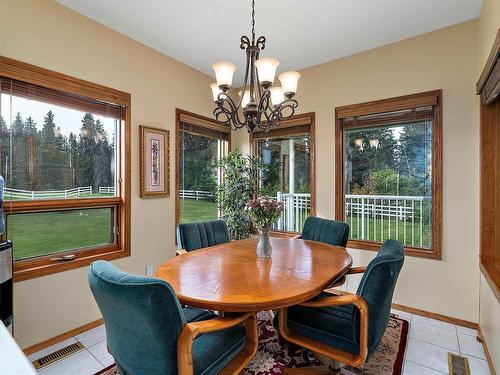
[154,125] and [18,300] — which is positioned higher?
[154,125]

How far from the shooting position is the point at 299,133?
383cm

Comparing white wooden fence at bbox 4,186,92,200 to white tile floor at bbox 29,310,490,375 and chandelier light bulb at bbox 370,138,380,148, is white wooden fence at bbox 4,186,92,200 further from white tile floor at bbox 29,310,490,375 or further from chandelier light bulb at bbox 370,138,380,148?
chandelier light bulb at bbox 370,138,380,148

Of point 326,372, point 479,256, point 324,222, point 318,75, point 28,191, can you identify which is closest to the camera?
point 326,372

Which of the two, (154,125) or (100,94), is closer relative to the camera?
(100,94)

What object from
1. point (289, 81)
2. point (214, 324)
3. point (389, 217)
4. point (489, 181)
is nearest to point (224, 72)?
point (289, 81)

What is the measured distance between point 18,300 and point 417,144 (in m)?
3.99

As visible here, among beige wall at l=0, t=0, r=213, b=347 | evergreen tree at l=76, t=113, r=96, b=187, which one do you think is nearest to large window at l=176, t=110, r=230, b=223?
beige wall at l=0, t=0, r=213, b=347

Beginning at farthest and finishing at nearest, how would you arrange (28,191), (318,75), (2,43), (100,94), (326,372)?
(318,75) → (100,94) → (28,191) → (2,43) → (326,372)

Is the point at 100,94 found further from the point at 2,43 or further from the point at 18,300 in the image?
the point at 18,300

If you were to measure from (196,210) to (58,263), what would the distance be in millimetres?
1761

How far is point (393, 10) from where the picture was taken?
2465 mm

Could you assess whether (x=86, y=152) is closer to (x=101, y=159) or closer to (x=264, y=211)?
(x=101, y=159)

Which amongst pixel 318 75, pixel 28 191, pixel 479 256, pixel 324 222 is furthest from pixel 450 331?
pixel 28 191

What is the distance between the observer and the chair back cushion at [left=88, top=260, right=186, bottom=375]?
1.10m
